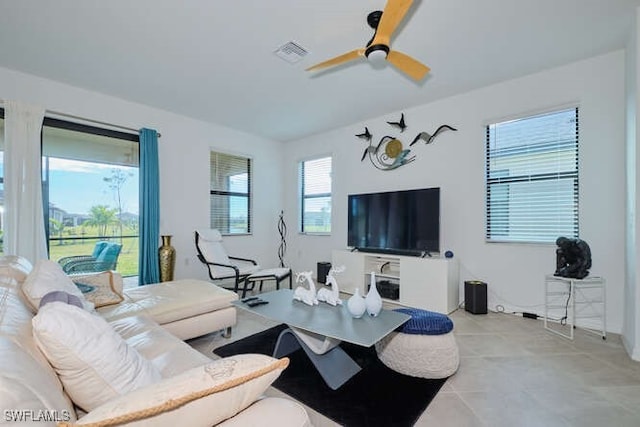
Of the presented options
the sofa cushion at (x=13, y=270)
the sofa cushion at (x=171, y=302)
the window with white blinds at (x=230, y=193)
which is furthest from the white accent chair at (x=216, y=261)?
the sofa cushion at (x=13, y=270)

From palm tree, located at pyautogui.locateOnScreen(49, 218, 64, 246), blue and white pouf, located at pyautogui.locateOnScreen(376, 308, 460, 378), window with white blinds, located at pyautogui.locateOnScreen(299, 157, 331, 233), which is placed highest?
window with white blinds, located at pyautogui.locateOnScreen(299, 157, 331, 233)

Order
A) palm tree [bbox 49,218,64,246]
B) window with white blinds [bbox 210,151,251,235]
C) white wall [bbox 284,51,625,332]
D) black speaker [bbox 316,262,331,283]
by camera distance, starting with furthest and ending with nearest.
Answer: window with white blinds [bbox 210,151,251,235]
black speaker [bbox 316,262,331,283]
palm tree [bbox 49,218,64,246]
white wall [bbox 284,51,625,332]

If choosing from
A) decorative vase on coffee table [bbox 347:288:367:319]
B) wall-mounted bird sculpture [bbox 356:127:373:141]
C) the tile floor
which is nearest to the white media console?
the tile floor

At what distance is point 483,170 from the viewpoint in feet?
11.4

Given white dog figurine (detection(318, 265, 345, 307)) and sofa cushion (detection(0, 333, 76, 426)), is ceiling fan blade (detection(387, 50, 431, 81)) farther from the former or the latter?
sofa cushion (detection(0, 333, 76, 426))

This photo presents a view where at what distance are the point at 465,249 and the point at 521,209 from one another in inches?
29.9

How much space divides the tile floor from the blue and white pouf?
0.13m

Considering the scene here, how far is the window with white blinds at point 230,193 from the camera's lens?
485 cm

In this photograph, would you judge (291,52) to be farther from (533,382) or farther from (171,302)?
(533,382)

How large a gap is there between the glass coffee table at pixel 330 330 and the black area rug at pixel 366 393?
0.09 metres

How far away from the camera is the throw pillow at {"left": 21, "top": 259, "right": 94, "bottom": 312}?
136 centimetres

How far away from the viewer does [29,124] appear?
10.0ft

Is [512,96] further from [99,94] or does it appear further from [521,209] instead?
[99,94]

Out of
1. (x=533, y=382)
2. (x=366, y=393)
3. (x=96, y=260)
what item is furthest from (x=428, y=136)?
(x=96, y=260)
